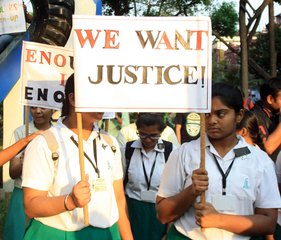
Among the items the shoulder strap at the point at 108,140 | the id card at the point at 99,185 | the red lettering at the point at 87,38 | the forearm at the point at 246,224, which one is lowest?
the forearm at the point at 246,224

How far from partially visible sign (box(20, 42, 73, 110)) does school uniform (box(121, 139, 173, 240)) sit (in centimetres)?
103

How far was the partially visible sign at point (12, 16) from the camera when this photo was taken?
8.01m

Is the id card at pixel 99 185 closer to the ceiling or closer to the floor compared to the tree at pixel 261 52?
closer to the floor

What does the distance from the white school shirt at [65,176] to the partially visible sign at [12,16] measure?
5.33 metres

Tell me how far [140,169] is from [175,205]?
2.05 meters

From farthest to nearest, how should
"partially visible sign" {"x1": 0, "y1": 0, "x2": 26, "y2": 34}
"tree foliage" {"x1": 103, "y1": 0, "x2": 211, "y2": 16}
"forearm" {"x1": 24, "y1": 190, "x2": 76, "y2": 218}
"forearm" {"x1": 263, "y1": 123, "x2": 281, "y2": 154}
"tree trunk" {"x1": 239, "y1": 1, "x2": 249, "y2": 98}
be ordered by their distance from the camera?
"tree foliage" {"x1": 103, "y1": 0, "x2": 211, "y2": 16}
"tree trunk" {"x1": 239, "y1": 1, "x2": 249, "y2": 98}
"partially visible sign" {"x1": 0, "y1": 0, "x2": 26, "y2": 34}
"forearm" {"x1": 263, "y1": 123, "x2": 281, "y2": 154}
"forearm" {"x1": 24, "y1": 190, "x2": 76, "y2": 218}

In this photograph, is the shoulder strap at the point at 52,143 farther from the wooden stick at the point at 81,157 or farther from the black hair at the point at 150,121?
the black hair at the point at 150,121

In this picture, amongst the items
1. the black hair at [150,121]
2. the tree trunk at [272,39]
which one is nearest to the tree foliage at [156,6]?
the tree trunk at [272,39]

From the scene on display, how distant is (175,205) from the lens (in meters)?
2.91

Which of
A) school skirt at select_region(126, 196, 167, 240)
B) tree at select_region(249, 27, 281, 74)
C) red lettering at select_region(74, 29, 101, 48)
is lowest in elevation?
school skirt at select_region(126, 196, 167, 240)

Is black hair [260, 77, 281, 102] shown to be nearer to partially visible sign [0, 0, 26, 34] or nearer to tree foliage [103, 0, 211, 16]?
partially visible sign [0, 0, 26, 34]

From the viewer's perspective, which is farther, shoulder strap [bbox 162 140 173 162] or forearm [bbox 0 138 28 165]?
shoulder strap [bbox 162 140 173 162]

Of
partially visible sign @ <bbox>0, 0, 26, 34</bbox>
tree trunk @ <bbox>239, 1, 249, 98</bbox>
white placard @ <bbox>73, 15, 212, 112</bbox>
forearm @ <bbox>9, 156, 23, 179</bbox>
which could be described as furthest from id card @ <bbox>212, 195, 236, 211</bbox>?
tree trunk @ <bbox>239, 1, 249, 98</bbox>

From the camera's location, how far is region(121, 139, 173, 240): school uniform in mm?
4934
